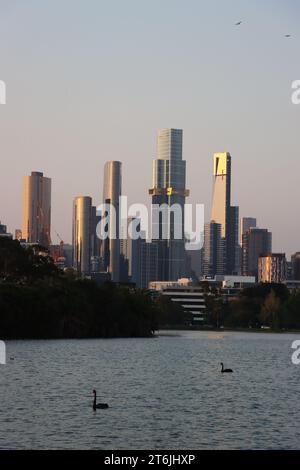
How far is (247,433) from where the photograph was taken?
6103 centimetres

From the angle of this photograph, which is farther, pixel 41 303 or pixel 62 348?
pixel 41 303

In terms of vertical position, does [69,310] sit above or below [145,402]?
above

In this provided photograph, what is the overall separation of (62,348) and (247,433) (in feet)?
254

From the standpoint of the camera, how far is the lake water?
58.4m

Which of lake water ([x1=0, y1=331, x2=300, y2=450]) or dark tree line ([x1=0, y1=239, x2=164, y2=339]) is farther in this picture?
dark tree line ([x1=0, y1=239, x2=164, y2=339])

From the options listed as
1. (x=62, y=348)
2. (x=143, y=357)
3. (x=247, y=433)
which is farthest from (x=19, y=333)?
(x=247, y=433)

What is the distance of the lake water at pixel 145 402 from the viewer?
58.4 metres

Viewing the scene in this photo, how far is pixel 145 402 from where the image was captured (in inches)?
2953

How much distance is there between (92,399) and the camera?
248 feet

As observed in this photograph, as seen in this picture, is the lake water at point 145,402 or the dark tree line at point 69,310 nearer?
the lake water at point 145,402

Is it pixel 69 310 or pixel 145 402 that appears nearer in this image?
pixel 145 402

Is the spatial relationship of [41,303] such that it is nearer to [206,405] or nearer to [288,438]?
[206,405]
